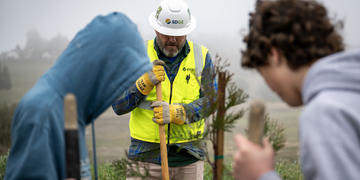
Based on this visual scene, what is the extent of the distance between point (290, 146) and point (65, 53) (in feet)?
20.0

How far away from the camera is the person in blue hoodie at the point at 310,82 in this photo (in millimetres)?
1241

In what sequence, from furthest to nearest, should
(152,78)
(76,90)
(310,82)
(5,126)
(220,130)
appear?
1. (5,126)
2. (152,78)
3. (220,130)
4. (76,90)
5. (310,82)

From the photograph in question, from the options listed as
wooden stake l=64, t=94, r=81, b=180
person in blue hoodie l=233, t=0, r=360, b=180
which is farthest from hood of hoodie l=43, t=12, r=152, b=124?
person in blue hoodie l=233, t=0, r=360, b=180

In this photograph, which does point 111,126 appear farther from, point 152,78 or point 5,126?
point 152,78

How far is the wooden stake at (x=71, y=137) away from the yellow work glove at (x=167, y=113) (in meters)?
1.89

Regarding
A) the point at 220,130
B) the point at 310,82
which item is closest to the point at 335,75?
the point at 310,82

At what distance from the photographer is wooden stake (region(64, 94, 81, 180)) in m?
1.40

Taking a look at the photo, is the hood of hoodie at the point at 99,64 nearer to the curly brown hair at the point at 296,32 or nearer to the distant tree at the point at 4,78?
the curly brown hair at the point at 296,32

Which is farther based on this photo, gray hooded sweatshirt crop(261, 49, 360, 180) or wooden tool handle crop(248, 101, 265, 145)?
wooden tool handle crop(248, 101, 265, 145)

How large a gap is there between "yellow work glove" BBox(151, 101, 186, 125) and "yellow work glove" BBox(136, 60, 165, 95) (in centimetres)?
15

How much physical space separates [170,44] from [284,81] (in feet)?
6.97

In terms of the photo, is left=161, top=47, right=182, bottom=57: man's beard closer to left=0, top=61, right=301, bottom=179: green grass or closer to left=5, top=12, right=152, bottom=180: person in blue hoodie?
left=5, top=12, right=152, bottom=180: person in blue hoodie

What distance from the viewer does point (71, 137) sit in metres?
1.43

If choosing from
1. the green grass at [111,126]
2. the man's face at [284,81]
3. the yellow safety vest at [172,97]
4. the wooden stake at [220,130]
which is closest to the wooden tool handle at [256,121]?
the man's face at [284,81]
